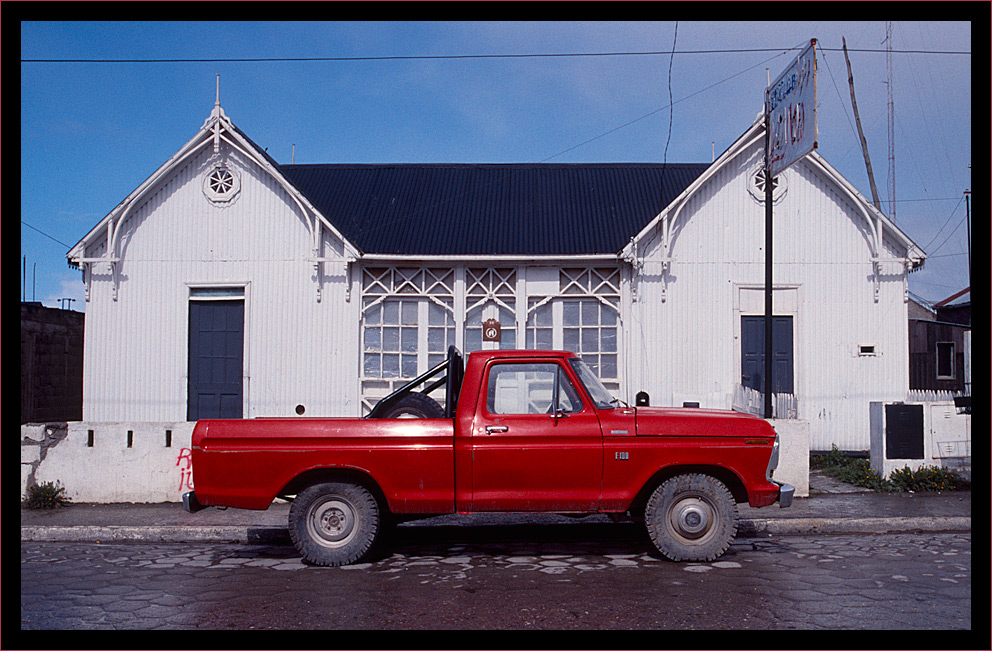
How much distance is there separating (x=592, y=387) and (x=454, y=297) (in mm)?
7033

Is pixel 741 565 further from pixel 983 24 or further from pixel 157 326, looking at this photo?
pixel 157 326

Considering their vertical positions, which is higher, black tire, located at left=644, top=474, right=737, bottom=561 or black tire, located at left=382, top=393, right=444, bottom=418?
black tire, located at left=382, top=393, right=444, bottom=418

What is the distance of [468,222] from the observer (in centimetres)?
1555

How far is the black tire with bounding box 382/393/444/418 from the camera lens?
26.7 feet

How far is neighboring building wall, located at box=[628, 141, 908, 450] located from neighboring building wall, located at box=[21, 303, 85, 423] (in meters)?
12.2

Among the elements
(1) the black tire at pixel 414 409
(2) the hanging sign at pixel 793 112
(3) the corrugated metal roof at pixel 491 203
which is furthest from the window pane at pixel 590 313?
(1) the black tire at pixel 414 409

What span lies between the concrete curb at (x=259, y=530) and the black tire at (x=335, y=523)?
1.54 m

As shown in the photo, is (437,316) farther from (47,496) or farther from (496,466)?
(496,466)

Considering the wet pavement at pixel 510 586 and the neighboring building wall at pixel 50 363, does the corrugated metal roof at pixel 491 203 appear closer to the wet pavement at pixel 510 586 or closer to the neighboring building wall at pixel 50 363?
the neighboring building wall at pixel 50 363

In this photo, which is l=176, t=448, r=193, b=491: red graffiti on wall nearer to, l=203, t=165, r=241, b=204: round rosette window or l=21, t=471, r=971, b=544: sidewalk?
l=21, t=471, r=971, b=544: sidewalk

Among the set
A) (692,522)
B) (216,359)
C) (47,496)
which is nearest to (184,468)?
(47,496)

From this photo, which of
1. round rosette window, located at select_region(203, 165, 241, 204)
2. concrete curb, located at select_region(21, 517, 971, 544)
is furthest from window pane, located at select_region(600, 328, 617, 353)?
round rosette window, located at select_region(203, 165, 241, 204)

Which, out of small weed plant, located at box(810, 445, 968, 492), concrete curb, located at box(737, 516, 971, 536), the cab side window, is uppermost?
the cab side window

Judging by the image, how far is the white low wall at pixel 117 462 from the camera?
10.4 metres
